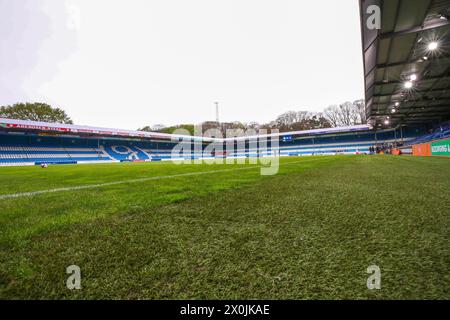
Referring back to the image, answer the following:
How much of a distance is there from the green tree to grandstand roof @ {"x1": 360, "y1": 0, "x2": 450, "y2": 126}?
4656 cm

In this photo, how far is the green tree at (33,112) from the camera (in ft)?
116

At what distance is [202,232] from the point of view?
1571 millimetres

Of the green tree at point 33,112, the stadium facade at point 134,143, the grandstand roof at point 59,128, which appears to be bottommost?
the stadium facade at point 134,143

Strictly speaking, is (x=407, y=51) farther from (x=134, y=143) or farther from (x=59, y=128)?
(x=134, y=143)

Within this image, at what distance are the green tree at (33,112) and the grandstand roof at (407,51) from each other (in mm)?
46560

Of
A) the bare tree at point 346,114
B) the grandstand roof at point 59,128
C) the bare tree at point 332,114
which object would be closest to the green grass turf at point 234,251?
the grandstand roof at point 59,128

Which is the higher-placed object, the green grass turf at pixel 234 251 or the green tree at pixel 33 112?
the green tree at pixel 33 112

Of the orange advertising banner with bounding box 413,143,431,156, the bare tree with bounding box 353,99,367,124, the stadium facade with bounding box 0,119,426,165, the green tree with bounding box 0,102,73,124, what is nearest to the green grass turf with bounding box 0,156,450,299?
the orange advertising banner with bounding box 413,143,431,156

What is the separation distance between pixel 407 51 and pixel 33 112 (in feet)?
159

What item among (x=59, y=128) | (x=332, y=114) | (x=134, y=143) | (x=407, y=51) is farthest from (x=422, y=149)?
(x=332, y=114)

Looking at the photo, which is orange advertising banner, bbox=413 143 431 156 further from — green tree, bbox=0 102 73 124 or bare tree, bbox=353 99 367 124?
green tree, bbox=0 102 73 124

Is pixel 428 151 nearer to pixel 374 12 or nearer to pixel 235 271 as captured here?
pixel 374 12

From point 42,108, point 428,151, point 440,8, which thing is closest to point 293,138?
point 428,151

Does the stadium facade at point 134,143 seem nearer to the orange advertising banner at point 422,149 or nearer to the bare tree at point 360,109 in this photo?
the orange advertising banner at point 422,149
